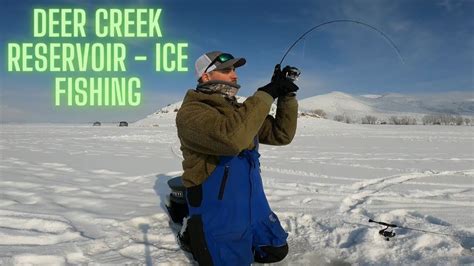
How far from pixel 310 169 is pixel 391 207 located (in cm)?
390

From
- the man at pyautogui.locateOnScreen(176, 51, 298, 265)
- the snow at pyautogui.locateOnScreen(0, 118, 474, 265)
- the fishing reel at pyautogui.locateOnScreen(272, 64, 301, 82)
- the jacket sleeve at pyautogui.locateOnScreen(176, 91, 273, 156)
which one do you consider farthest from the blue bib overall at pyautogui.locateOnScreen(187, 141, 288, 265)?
the snow at pyautogui.locateOnScreen(0, 118, 474, 265)

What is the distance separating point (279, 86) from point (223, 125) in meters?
0.43

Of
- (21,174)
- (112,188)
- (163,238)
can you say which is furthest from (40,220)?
(21,174)

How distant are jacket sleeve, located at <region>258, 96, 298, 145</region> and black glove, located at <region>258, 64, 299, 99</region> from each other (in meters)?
0.21

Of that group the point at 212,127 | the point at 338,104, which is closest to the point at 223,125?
the point at 212,127

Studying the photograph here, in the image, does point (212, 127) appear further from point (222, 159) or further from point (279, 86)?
point (279, 86)

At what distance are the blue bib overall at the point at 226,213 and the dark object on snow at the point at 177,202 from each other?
1.08 meters

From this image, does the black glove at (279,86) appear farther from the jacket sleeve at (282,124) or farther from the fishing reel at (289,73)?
the jacket sleeve at (282,124)

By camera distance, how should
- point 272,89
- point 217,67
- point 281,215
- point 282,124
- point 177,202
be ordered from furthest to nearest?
point 281,215 < point 177,202 < point 282,124 < point 217,67 < point 272,89

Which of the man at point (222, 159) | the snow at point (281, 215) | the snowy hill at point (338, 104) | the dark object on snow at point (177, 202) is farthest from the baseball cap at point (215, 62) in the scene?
the snowy hill at point (338, 104)

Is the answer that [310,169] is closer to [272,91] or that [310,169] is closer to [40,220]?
[40,220]

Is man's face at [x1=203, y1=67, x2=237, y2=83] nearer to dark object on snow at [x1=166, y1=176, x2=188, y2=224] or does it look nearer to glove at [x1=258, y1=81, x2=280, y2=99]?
glove at [x1=258, y1=81, x2=280, y2=99]

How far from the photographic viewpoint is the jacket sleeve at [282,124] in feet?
8.90

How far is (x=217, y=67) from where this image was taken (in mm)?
2475
